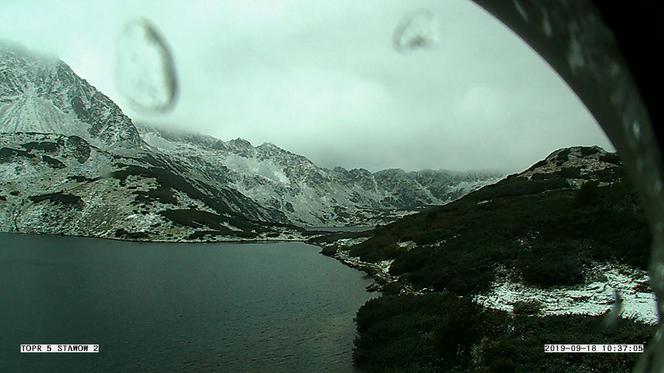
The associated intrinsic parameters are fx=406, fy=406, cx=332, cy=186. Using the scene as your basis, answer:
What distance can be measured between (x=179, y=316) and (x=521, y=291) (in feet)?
94.8

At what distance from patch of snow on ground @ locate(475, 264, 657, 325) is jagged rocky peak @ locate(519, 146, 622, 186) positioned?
32.7m

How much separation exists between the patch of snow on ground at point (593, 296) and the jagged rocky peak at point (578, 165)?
107ft

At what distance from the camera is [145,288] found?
49.5 metres

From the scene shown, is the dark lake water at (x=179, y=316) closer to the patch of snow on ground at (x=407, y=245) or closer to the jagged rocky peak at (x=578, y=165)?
the patch of snow on ground at (x=407, y=245)

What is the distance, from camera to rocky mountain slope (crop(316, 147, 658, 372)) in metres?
19.3

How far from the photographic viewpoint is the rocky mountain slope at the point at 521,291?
19328mm

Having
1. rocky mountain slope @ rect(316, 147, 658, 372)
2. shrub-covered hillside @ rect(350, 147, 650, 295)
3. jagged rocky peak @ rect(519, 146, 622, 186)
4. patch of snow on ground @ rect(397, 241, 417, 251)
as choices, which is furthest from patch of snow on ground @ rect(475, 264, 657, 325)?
jagged rocky peak @ rect(519, 146, 622, 186)

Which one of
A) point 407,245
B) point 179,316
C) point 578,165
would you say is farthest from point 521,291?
point 578,165

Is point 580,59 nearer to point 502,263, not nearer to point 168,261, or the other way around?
point 502,263

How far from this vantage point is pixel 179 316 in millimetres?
37125

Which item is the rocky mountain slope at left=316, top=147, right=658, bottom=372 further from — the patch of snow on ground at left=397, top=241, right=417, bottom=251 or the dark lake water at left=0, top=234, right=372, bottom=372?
the dark lake water at left=0, top=234, right=372, bottom=372

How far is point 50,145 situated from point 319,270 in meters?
190

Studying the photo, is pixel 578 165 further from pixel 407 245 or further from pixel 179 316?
pixel 179 316

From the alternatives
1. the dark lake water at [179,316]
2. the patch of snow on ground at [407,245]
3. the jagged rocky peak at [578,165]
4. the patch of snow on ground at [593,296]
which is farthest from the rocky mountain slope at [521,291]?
the jagged rocky peak at [578,165]
